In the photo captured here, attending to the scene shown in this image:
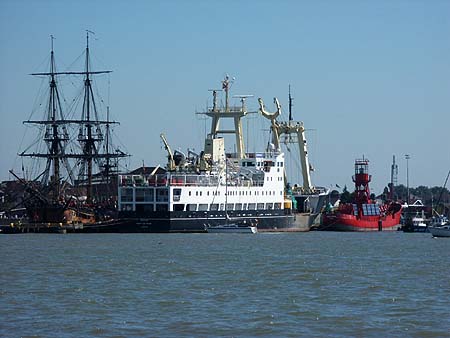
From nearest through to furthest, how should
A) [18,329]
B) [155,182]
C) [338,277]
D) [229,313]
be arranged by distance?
[18,329] → [229,313] → [338,277] → [155,182]

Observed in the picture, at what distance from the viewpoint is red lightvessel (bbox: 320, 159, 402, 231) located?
114 meters

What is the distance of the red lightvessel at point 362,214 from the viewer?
113562 millimetres

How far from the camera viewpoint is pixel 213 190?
92.7 metres

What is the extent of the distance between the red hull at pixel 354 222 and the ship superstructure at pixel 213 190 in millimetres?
10952

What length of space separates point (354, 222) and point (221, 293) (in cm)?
7963

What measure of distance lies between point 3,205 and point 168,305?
102 metres

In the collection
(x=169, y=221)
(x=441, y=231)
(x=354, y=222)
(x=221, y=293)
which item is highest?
(x=354, y=222)

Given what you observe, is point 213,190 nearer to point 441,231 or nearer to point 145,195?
point 145,195

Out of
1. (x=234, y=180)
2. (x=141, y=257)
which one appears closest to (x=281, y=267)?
(x=141, y=257)

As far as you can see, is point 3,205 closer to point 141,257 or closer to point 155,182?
point 155,182

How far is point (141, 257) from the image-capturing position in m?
55.2

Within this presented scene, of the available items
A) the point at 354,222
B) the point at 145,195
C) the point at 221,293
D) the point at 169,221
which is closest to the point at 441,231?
the point at 169,221

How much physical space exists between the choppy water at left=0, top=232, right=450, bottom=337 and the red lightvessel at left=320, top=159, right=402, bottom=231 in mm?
51837

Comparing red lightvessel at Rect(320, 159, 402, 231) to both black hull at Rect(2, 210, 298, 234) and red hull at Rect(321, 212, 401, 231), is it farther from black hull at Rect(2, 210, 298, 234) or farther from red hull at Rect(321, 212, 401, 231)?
black hull at Rect(2, 210, 298, 234)
